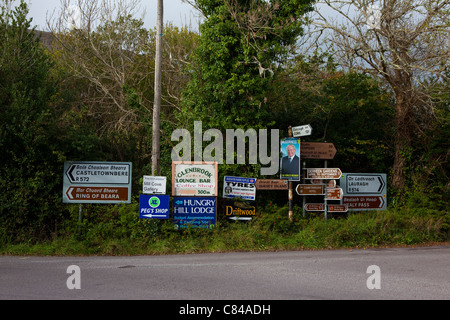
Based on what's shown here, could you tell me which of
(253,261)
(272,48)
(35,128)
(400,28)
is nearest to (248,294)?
(253,261)

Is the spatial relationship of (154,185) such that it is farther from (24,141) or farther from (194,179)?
(24,141)

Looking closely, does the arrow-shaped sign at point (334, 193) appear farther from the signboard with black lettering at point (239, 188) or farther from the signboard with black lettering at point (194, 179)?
the signboard with black lettering at point (194, 179)

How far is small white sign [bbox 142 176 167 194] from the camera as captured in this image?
1388cm

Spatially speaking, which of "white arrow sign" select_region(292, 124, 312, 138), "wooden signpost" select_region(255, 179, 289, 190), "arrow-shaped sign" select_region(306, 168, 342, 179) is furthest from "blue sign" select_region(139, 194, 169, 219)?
"arrow-shaped sign" select_region(306, 168, 342, 179)

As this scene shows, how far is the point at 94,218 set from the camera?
14.0 metres

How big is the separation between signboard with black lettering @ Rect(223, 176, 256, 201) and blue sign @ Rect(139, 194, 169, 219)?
2.12m

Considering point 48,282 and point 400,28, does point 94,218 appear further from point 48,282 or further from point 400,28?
point 400,28

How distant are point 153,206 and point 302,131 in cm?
551

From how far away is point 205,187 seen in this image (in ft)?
48.2

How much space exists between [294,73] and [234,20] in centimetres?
430

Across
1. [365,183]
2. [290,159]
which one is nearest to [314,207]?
[290,159]

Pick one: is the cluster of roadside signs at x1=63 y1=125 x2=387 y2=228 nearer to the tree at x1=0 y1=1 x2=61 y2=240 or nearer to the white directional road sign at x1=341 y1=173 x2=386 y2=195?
the white directional road sign at x1=341 y1=173 x2=386 y2=195

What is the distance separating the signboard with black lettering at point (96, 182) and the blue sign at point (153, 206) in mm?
813

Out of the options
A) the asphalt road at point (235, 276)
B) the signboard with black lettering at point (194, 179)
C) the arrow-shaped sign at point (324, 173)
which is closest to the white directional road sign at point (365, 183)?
the arrow-shaped sign at point (324, 173)
